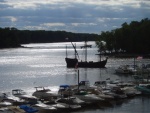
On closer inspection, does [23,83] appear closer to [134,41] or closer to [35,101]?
[35,101]

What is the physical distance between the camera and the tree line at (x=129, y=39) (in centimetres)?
16144

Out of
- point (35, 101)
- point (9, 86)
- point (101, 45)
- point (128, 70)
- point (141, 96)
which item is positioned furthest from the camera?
point (101, 45)

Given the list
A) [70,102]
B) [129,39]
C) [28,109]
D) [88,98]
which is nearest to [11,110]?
[28,109]

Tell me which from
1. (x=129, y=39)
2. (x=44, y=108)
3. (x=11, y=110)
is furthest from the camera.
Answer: (x=129, y=39)

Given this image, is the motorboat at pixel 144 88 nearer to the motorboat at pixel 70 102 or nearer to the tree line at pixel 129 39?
the motorboat at pixel 70 102

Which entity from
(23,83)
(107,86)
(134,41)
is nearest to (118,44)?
(134,41)

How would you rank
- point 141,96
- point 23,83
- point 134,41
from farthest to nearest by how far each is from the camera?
point 134,41 → point 23,83 → point 141,96

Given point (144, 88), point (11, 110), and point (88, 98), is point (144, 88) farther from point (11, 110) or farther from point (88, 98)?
point (11, 110)

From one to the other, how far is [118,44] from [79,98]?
120m

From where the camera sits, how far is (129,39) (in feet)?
535

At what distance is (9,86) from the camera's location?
7356cm

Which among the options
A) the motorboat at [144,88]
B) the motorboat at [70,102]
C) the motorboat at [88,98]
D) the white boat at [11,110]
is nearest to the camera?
the white boat at [11,110]

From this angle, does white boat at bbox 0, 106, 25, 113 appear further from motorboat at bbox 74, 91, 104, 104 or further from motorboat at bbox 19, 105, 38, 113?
motorboat at bbox 74, 91, 104, 104

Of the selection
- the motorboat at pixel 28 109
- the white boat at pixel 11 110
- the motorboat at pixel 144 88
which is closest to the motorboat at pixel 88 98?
the motorboat at pixel 28 109
